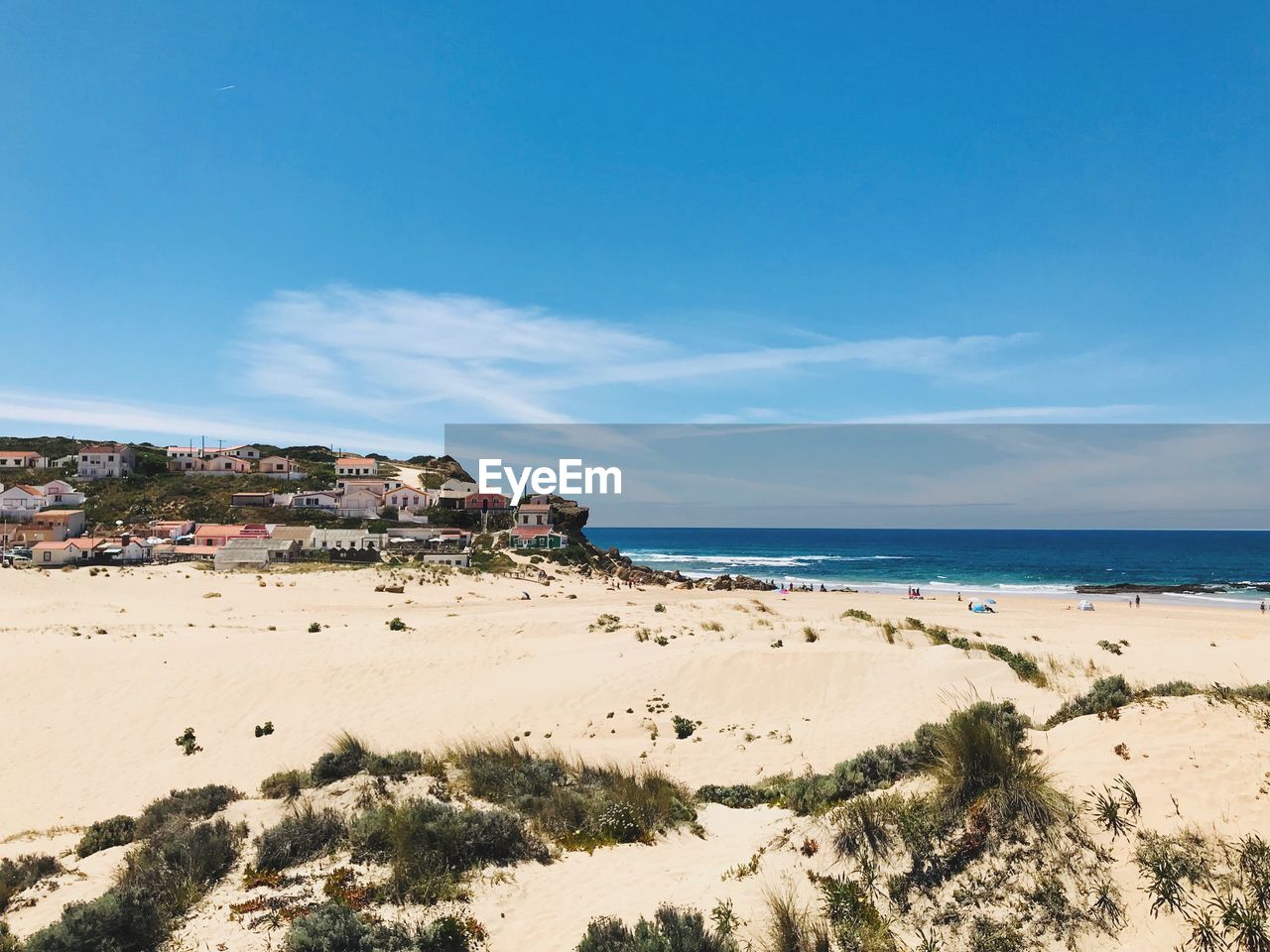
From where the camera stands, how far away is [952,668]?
17828 millimetres

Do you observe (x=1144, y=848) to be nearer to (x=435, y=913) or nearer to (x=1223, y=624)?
(x=435, y=913)

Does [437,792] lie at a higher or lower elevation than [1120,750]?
lower

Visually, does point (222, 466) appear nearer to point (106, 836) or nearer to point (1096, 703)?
point (106, 836)

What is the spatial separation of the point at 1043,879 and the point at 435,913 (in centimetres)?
589

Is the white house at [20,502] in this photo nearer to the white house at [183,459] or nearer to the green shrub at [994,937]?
the white house at [183,459]

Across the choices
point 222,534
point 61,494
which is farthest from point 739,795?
point 61,494

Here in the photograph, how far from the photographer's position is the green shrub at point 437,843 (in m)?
7.59

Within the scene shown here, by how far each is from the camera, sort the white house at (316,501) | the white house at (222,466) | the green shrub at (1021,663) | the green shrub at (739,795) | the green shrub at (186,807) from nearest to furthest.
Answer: the green shrub at (186,807)
the green shrub at (739,795)
the green shrub at (1021,663)
the white house at (316,501)
the white house at (222,466)

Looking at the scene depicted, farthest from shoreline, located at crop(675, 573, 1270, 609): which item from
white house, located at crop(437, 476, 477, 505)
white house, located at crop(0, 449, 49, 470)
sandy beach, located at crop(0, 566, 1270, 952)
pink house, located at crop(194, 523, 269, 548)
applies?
white house, located at crop(0, 449, 49, 470)

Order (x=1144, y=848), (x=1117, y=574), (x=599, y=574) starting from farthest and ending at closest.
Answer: (x=1117, y=574), (x=599, y=574), (x=1144, y=848)

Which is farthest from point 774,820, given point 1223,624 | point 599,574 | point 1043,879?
point 599,574

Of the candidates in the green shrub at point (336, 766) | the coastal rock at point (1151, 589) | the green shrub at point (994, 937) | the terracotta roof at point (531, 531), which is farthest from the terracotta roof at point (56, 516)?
the coastal rock at point (1151, 589)

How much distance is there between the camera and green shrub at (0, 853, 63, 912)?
26.3 ft

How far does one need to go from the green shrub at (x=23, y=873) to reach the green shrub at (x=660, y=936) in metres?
7.02
